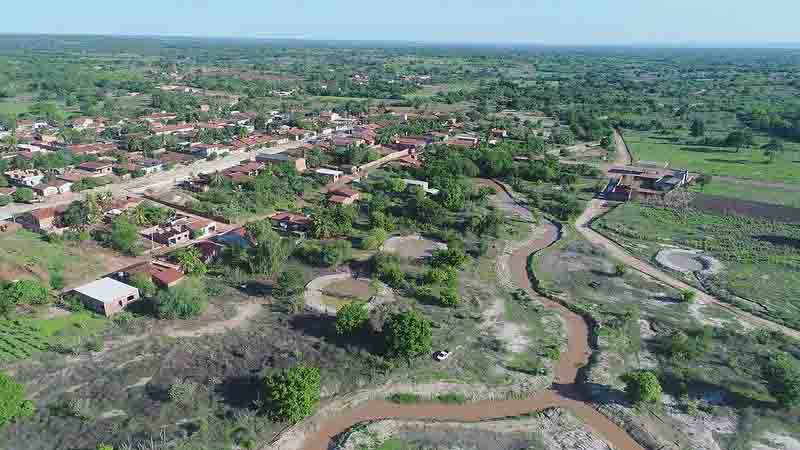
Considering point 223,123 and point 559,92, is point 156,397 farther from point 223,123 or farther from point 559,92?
point 559,92

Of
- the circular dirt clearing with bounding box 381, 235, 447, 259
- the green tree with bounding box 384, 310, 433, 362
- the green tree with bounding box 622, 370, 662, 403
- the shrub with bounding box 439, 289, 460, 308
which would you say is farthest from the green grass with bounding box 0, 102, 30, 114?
the green tree with bounding box 622, 370, 662, 403

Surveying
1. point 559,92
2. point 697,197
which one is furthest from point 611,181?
point 559,92

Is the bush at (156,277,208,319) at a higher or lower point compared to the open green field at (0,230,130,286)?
higher

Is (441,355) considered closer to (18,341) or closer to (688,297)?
(688,297)

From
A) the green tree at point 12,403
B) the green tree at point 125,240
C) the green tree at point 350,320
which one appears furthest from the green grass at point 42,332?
the green tree at point 350,320

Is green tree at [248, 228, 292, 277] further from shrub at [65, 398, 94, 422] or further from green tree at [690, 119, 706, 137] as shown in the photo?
green tree at [690, 119, 706, 137]

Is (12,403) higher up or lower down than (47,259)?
lower down

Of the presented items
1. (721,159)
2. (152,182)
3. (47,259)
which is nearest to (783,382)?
(47,259)
